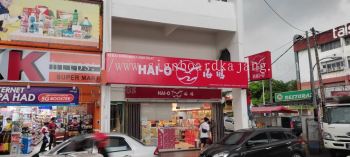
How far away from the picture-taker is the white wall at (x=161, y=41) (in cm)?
1586

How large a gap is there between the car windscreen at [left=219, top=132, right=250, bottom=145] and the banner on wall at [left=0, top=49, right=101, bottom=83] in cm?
531

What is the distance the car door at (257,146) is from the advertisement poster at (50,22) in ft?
22.3

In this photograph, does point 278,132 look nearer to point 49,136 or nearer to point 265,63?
point 265,63

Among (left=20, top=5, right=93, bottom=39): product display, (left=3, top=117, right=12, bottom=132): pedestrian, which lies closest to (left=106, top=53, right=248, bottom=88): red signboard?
(left=20, top=5, right=93, bottom=39): product display

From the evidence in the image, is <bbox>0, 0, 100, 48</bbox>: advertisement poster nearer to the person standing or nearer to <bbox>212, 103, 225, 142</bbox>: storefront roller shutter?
the person standing

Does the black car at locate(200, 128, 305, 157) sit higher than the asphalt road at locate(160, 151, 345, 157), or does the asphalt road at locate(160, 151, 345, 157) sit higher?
the black car at locate(200, 128, 305, 157)

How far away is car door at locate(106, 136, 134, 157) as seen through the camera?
8.90 meters

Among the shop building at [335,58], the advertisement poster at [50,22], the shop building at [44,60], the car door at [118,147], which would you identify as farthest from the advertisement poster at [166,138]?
the shop building at [335,58]

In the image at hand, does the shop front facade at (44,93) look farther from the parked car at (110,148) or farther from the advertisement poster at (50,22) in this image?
the parked car at (110,148)

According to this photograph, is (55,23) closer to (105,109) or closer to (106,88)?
(106,88)

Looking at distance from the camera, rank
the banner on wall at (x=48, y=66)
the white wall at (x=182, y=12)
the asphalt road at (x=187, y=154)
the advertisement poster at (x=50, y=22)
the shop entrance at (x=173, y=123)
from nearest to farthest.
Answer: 1. the banner on wall at (x=48, y=66)
2. the advertisement poster at (x=50, y=22)
3. the white wall at (x=182, y=12)
4. the asphalt road at (x=187, y=154)
5. the shop entrance at (x=173, y=123)

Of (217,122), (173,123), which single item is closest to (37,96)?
(173,123)

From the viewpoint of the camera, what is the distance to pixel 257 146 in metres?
10.9

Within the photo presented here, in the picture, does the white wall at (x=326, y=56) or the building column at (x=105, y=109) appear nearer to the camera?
the building column at (x=105, y=109)
